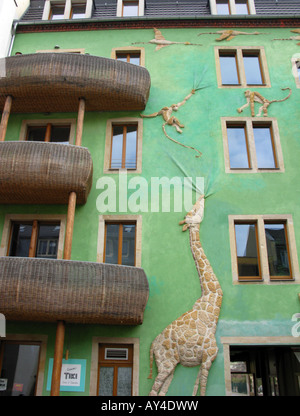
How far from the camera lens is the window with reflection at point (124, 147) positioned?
567 inches

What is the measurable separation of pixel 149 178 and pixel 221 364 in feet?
19.6

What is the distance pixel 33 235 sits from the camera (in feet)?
43.8

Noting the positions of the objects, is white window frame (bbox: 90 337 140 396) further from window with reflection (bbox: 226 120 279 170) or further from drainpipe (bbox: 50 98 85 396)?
window with reflection (bbox: 226 120 279 170)

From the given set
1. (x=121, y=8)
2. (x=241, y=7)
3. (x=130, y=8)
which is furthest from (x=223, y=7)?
(x=121, y=8)

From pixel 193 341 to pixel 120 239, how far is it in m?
3.73

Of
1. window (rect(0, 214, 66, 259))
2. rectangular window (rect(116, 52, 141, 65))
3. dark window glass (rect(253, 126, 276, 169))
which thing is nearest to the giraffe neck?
dark window glass (rect(253, 126, 276, 169))

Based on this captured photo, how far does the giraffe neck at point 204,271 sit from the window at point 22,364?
4.77m

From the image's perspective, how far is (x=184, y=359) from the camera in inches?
460

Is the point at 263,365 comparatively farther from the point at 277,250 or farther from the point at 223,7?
the point at 223,7

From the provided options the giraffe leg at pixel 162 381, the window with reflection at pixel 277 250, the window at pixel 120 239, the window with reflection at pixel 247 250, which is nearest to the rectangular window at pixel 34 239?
the window at pixel 120 239

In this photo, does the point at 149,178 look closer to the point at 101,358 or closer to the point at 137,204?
the point at 137,204

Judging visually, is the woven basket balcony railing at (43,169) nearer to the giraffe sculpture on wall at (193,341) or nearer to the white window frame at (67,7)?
the giraffe sculpture on wall at (193,341)

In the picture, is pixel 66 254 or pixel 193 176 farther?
pixel 193 176
